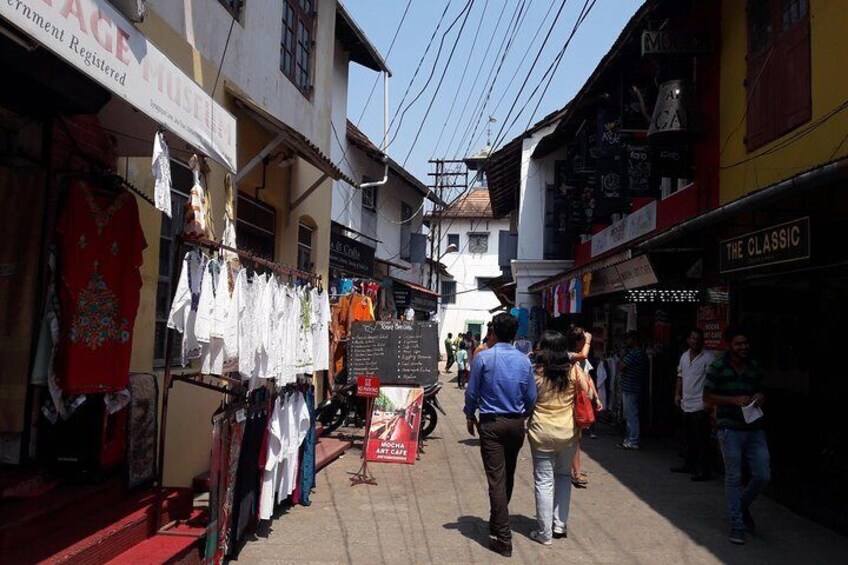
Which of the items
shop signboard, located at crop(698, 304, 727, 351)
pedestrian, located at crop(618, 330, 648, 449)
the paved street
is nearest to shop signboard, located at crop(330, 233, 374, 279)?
the paved street

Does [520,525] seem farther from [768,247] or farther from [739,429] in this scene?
[768,247]

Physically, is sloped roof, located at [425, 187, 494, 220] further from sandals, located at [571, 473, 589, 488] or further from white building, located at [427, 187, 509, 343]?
sandals, located at [571, 473, 589, 488]

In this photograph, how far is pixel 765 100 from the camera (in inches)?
306

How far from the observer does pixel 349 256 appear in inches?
520

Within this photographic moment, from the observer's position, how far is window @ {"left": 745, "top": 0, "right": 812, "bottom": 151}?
23.0 feet

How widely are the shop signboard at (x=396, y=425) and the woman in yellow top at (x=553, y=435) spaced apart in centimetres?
282

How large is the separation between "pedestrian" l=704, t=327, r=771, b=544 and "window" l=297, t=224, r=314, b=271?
6.53 meters

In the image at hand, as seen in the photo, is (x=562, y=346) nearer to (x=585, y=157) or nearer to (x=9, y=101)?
(x=9, y=101)

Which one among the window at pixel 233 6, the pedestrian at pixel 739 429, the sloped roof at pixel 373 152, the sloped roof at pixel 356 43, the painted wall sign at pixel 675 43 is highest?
the sloped roof at pixel 356 43

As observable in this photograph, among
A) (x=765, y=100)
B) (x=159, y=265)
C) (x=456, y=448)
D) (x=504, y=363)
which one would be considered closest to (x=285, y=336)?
(x=159, y=265)

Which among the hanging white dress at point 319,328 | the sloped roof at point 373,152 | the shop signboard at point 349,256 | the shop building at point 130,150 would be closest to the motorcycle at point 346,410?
the shop signboard at point 349,256

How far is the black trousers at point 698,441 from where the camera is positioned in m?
8.37

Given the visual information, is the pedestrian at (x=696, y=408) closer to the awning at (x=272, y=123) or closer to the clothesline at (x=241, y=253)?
the clothesline at (x=241, y=253)

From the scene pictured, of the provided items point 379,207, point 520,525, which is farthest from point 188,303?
point 379,207
